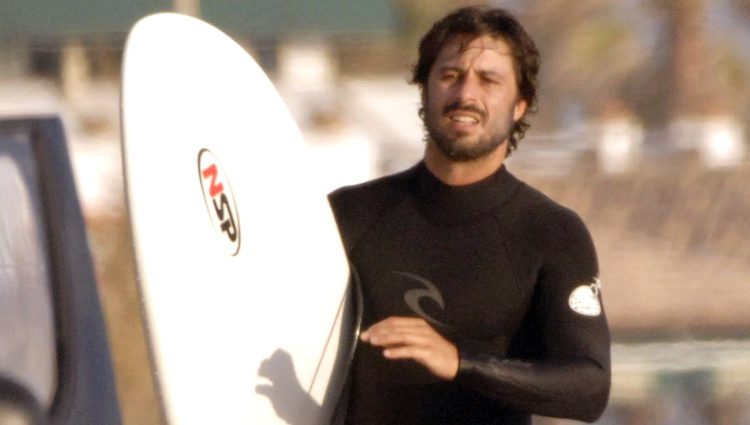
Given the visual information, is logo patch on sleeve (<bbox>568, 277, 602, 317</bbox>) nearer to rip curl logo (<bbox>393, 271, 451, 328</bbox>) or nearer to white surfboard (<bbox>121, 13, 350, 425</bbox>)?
rip curl logo (<bbox>393, 271, 451, 328</bbox>)

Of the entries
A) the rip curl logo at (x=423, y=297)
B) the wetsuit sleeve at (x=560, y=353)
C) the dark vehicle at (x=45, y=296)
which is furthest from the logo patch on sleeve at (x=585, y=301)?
the dark vehicle at (x=45, y=296)

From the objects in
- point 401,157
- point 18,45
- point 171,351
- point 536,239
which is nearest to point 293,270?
point 536,239

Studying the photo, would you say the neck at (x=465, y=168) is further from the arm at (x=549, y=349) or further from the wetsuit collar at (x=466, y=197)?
the arm at (x=549, y=349)

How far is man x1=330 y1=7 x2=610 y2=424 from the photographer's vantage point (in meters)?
A: 3.05

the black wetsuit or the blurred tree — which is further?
the blurred tree

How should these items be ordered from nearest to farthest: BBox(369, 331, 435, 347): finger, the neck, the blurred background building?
BBox(369, 331, 435, 347): finger → the neck → the blurred background building

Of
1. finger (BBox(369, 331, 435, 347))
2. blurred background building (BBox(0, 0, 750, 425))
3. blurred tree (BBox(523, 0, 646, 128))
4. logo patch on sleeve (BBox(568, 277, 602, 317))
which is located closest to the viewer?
finger (BBox(369, 331, 435, 347))

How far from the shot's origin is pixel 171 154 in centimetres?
279

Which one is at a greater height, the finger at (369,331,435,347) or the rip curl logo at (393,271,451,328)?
the rip curl logo at (393,271,451,328)

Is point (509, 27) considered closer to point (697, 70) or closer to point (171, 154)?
point (171, 154)

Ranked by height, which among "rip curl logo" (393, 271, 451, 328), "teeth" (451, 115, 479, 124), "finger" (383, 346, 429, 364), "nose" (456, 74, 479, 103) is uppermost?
"nose" (456, 74, 479, 103)

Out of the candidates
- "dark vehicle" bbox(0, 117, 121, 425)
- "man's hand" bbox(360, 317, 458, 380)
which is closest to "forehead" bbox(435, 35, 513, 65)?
"man's hand" bbox(360, 317, 458, 380)

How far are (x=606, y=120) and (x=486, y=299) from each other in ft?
87.2

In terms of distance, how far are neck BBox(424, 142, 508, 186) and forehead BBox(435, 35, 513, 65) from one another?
0.49ft
